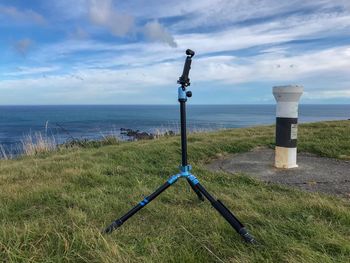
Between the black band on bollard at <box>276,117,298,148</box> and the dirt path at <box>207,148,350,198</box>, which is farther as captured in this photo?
the black band on bollard at <box>276,117,298,148</box>

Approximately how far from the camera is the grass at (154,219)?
2.66 m

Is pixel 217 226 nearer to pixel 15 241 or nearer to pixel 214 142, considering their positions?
pixel 15 241

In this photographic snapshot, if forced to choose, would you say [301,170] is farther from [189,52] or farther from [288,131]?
[189,52]

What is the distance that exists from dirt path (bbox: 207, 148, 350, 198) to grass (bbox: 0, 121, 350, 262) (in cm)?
41

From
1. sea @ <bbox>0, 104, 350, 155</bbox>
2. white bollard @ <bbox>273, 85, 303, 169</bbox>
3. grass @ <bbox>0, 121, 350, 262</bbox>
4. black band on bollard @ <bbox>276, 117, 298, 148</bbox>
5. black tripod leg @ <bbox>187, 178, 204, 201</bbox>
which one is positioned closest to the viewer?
grass @ <bbox>0, 121, 350, 262</bbox>

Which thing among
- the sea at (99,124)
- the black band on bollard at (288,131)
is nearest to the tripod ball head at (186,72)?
the black band on bollard at (288,131)

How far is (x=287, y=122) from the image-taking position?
5.63 meters

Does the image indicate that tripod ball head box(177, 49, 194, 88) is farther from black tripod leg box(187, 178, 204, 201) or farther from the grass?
the grass

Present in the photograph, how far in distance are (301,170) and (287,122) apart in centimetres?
75

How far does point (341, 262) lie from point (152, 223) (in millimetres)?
1672

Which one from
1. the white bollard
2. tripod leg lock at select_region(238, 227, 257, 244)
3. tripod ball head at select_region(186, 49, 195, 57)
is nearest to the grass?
tripod leg lock at select_region(238, 227, 257, 244)

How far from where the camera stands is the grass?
2.66 meters

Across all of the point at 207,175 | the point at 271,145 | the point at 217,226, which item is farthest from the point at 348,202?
the point at 271,145

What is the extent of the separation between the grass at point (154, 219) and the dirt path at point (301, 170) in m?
0.41
